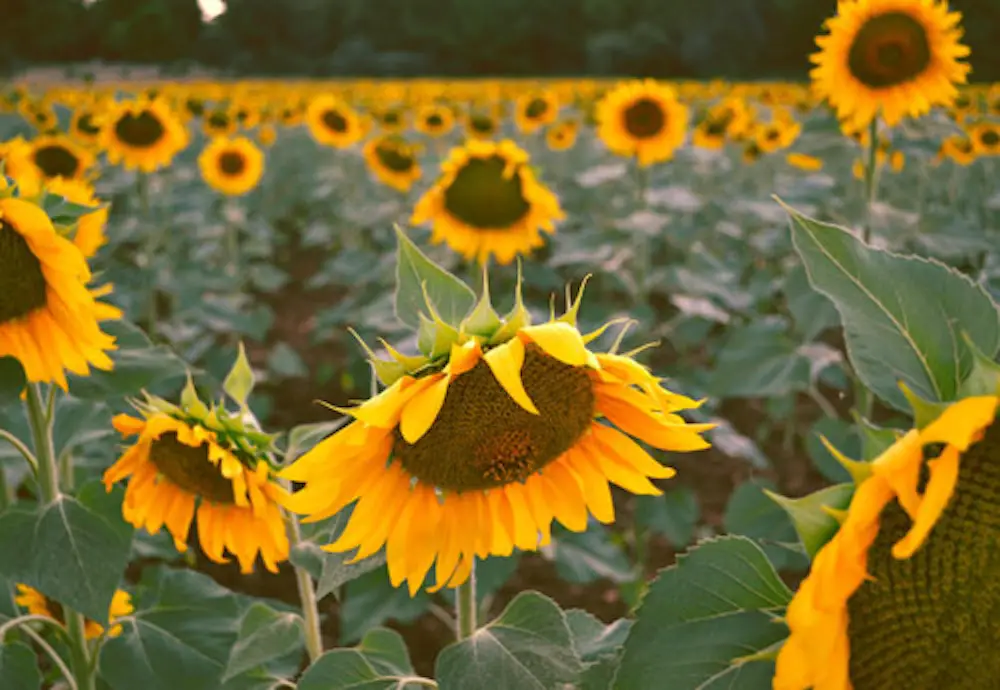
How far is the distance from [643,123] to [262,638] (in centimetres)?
323

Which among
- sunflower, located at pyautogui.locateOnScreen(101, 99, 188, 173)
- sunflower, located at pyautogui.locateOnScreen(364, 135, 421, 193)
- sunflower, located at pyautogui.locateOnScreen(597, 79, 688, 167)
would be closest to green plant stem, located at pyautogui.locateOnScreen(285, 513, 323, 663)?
sunflower, located at pyautogui.locateOnScreen(597, 79, 688, 167)

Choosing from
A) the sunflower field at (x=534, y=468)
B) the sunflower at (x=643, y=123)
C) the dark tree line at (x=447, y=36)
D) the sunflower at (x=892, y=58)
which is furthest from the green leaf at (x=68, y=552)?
the dark tree line at (x=447, y=36)

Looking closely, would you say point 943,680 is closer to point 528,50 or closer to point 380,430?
point 380,430

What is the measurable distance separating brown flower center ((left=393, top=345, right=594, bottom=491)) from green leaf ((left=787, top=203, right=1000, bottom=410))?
0.35 metres

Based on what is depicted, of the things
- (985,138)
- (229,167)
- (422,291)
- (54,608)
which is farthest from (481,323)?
(985,138)

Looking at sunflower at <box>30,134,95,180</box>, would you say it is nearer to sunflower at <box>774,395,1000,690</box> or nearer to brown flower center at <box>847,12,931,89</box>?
brown flower center at <box>847,12,931,89</box>

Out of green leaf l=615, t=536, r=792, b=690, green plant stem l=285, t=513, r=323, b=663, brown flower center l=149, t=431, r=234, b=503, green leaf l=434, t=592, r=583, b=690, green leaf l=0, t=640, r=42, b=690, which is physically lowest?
green leaf l=0, t=640, r=42, b=690

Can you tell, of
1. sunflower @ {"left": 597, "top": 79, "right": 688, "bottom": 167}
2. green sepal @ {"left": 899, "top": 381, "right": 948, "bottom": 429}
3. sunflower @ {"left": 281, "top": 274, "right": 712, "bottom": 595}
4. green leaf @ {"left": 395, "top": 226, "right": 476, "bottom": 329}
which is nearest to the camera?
green sepal @ {"left": 899, "top": 381, "right": 948, "bottom": 429}

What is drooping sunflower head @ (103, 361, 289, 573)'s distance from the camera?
4.38 ft

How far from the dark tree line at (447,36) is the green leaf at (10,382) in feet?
80.9

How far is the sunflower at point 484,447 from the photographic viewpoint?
3.07 feet

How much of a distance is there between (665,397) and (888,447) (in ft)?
1.23

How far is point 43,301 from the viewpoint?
1427 mm

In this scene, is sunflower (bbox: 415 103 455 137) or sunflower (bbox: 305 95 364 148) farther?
sunflower (bbox: 415 103 455 137)
